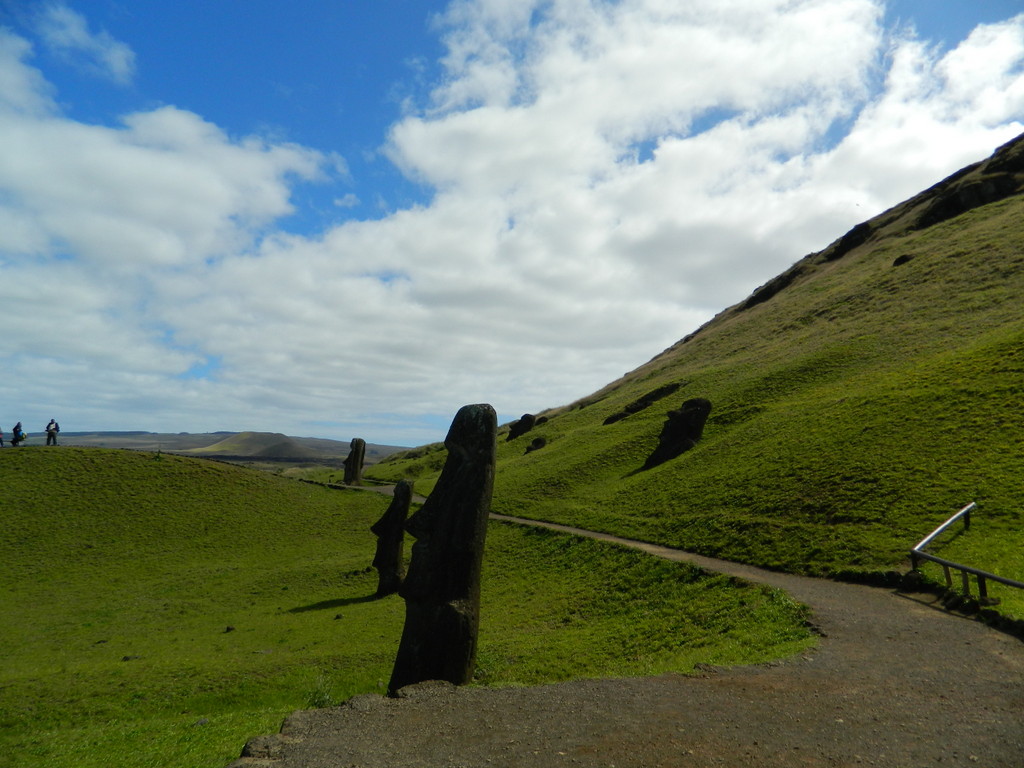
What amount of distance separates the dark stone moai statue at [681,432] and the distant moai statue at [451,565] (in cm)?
3433

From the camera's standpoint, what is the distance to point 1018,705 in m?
10.2

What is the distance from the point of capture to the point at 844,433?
3644cm

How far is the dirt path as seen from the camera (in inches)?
337

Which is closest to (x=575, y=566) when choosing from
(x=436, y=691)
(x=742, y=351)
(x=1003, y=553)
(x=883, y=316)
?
(x=1003, y=553)

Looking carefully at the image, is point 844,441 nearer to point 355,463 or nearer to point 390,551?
point 390,551

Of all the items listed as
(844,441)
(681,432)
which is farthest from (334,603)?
(681,432)

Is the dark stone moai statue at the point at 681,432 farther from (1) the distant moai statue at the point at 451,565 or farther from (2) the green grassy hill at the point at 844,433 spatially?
(1) the distant moai statue at the point at 451,565

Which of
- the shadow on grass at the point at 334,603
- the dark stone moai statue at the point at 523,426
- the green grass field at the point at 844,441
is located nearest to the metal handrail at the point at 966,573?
the green grass field at the point at 844,441

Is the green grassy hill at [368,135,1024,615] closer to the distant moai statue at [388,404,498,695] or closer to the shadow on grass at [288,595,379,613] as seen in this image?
the shadow on grass at [288,595,379,613]

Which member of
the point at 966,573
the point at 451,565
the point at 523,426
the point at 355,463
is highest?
the point at 523,426

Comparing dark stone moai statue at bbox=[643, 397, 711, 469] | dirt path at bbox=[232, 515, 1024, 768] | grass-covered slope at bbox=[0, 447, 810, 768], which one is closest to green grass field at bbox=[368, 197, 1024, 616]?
dark stone moai statue at bbox=[643, 397, 711, 469]

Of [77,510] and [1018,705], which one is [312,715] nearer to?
[1018,705]

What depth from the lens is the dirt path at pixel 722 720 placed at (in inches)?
337

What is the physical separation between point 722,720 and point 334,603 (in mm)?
21110
